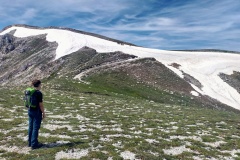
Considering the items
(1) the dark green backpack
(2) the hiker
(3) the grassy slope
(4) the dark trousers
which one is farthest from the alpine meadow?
(1) the dark green backpack

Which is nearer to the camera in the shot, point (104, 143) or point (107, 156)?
point (107, 156)

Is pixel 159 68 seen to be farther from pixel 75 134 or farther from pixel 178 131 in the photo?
pixel 75 134

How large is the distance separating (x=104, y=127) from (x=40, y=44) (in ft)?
343

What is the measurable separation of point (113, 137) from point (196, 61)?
332 feet

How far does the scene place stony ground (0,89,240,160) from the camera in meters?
20.3

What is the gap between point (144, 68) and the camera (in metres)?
97.2

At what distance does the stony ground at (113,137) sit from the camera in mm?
20312

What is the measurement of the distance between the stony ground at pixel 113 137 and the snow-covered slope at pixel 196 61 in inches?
2110

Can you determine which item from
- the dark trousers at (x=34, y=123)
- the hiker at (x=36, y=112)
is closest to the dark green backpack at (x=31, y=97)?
the hiker at (x=36, y=112)

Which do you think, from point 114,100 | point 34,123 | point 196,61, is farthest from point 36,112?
point 196,61

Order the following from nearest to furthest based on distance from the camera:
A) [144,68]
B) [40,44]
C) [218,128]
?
1. [218,128]
2. [144,68]
3. [40,44]

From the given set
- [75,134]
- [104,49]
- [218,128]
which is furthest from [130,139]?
[104,49]

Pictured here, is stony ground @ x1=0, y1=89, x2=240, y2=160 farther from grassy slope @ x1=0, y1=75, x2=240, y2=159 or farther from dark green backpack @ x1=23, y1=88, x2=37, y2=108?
dark green backpack @ x1=23, y1=88, x2=37, y2=108

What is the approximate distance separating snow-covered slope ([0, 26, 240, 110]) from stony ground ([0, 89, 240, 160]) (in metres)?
53.6
